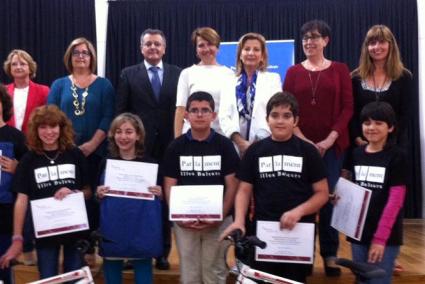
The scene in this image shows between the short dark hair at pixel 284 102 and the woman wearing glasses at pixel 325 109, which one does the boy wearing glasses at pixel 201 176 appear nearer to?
the short dark hair at pixel 284 102

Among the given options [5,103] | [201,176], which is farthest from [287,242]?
[5,103]

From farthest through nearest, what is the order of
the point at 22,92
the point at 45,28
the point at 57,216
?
the point at 45,28 → the point at 22,92 → the point at 57,216

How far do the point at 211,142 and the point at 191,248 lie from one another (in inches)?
26.1

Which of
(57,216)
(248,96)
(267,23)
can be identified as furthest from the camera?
(267,23)

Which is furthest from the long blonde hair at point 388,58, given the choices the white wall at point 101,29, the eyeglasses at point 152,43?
the white wall at point 101,29

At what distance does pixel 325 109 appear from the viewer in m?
3.98

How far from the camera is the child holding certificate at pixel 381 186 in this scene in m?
3.10

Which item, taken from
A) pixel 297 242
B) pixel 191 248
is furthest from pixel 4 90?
pixel 297 242

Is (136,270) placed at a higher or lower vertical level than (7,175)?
lower

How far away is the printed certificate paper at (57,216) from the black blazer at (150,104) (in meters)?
0.94

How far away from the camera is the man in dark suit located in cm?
425

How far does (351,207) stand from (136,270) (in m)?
1.38

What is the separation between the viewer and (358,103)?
409cm

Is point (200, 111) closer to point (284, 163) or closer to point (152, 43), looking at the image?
point (284, 163)
